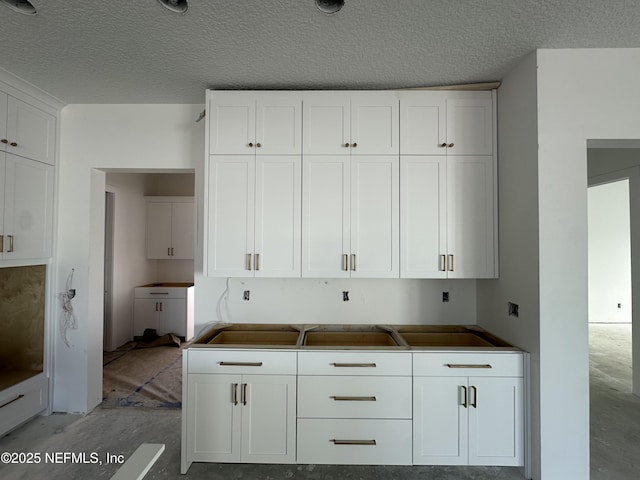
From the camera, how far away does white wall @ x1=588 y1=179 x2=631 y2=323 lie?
19.3 ft

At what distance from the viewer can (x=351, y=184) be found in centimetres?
223

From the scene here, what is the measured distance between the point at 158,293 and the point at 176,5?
13.0ft

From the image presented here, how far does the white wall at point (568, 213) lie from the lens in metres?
1.78

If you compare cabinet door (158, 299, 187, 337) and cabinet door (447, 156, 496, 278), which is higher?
cabinet door (447, 156, 496, 278)

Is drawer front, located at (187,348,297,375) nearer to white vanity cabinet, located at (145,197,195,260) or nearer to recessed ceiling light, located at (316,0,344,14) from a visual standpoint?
recessed ceiling light, located at (316,0,344,14)

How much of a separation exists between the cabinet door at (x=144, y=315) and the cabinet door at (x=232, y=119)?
3.24 m

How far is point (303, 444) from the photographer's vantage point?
1902mm

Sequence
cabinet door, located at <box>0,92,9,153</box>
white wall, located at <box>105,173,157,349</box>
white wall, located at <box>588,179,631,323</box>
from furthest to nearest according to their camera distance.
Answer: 1. white wall, located at <box>588,179,631,323</box>
2. white wall, located at <box>105,173,157,349</box>
3. cabinet door, located at <box>0,92,9,153</box>

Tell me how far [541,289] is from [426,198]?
911mm

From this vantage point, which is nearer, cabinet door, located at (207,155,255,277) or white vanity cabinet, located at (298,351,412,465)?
white vanity cabinet, located at (298,351,412,465)

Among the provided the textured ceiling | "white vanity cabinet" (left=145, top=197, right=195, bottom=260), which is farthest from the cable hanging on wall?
"white vanity cabinet" (left=145, top=197, right=195, bottom=260)

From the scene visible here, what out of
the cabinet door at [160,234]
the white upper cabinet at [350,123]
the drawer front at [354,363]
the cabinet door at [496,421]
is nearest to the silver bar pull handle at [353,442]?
the drawer front at [354,363]

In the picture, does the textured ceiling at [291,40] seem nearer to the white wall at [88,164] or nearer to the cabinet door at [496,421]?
the white wall at [88,164]

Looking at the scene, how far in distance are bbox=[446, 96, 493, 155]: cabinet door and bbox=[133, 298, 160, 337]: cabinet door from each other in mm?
4417
